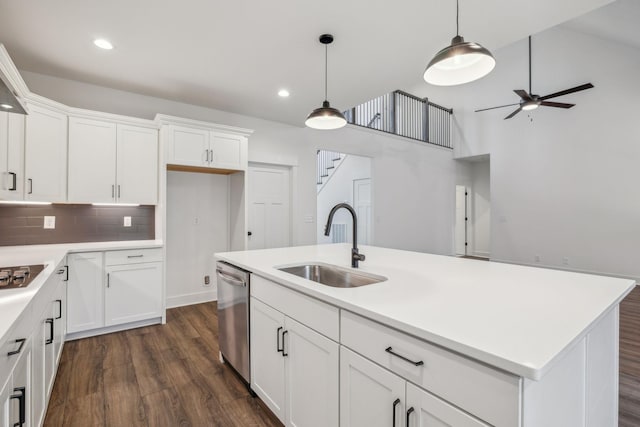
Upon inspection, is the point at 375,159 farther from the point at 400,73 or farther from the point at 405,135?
the point at 400,73

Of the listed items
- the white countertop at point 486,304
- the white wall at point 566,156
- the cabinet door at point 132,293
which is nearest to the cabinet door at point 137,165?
the cabinet door at point 132,293

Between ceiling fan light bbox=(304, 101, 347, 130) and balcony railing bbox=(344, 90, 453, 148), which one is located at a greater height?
balcony railing bbox=(344, 90, 453, 148)

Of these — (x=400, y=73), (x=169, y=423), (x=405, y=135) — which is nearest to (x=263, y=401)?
(x=169, y=423)

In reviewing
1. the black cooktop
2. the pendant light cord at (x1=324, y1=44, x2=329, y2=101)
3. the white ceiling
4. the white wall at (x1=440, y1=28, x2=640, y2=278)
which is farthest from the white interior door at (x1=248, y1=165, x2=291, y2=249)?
the white wall at (x1=440, y1=28, x2=640, y2=278)

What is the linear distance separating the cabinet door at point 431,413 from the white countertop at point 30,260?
4.13ft

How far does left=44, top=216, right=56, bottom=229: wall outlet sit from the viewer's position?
3.18m

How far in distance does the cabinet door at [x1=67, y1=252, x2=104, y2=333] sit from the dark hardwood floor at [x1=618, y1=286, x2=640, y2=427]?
418cm

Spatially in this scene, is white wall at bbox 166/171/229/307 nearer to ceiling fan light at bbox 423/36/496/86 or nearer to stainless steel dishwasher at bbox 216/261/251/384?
stainless steel dishwasher at bbox 216/261/251/384

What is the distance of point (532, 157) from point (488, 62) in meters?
5.91

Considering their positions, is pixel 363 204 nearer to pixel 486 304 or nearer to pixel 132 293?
pixel 132 293

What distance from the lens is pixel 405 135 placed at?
676 centimetres

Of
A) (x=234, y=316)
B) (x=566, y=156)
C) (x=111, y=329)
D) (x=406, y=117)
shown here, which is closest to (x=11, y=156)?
(x=111, y=329)

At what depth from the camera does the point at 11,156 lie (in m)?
2.59

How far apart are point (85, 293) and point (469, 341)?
3481 millimetres
